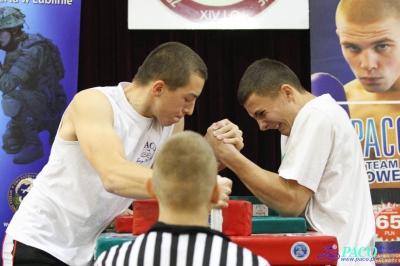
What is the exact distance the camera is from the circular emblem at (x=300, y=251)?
1.70 metres

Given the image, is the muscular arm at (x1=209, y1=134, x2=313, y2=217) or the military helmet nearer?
the muscular arm at (x1=209, y1=134, x2=313, y2=217)

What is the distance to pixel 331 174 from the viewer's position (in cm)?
224

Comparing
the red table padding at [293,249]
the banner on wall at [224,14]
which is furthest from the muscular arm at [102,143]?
the banner on wall at [224,14]

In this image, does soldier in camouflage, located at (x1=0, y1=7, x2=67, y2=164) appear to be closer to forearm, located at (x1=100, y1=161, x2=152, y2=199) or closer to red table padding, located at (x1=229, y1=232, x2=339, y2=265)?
forearm, located at (x1=100, y1=161, x2=152, y2=199)

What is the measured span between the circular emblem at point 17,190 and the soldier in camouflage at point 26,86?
12 cm

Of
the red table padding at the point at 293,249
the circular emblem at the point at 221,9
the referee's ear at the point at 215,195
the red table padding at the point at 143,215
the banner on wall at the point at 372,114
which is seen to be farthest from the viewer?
the circular emblem at the point at 221,9

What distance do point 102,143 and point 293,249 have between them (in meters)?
0.71

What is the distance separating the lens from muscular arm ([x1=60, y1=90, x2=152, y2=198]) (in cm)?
179

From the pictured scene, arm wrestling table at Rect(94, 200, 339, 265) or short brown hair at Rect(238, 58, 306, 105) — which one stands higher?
short brown hair at Rect(238, 58, 306, 105)

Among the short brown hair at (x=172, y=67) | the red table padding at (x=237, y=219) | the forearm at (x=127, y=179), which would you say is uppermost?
the short brown hair at (x=172, y=67)

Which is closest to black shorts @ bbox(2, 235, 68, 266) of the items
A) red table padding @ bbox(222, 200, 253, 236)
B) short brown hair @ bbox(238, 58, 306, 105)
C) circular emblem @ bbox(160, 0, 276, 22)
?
red table padding @ bbox(222, 200, 253, 236)

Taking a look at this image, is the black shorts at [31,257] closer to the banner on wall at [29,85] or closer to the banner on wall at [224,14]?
the banner on wall at [29,85]

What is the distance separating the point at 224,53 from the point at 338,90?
1.01m

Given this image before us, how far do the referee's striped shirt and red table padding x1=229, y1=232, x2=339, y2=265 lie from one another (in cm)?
40
